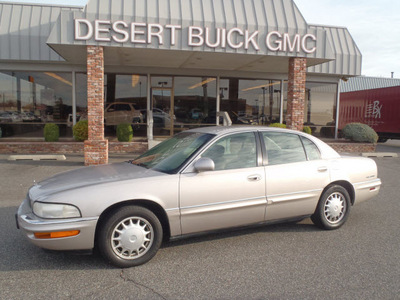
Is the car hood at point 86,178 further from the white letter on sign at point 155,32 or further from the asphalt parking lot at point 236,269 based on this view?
the white letter on sign at point 155,32

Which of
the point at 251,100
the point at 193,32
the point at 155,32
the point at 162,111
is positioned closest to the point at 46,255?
the point at 155,32

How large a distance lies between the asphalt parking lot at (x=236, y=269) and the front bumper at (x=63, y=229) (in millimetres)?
317

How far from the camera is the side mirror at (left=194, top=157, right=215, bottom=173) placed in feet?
12.8

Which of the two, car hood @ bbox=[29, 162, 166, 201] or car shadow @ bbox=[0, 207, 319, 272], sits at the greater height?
car hood @ bbox=[29, 162, 166, 201]

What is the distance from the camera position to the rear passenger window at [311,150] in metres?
4.86

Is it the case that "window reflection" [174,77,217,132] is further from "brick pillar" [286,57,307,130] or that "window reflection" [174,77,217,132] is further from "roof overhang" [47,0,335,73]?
"brick pillar" [286,57,307,130]

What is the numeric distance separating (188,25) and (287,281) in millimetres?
8633

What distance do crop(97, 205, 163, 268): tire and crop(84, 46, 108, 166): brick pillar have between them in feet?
22.5

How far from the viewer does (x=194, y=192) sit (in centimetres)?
392

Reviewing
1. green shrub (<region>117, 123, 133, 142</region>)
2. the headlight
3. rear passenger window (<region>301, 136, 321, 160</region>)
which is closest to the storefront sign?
green shrub (<region>117, 123, 133, 142</region>)

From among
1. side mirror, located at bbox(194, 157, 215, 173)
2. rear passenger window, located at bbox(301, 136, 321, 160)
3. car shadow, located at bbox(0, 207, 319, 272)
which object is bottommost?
car shadow, located at bbox(0, 207, 319, 272)

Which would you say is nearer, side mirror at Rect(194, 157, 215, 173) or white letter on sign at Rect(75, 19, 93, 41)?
side mirror at Rect(194, 157, 215, 173)

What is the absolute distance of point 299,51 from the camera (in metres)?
11.0

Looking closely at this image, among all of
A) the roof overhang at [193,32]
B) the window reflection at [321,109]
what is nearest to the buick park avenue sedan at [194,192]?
the roof overhang at [193,32]
